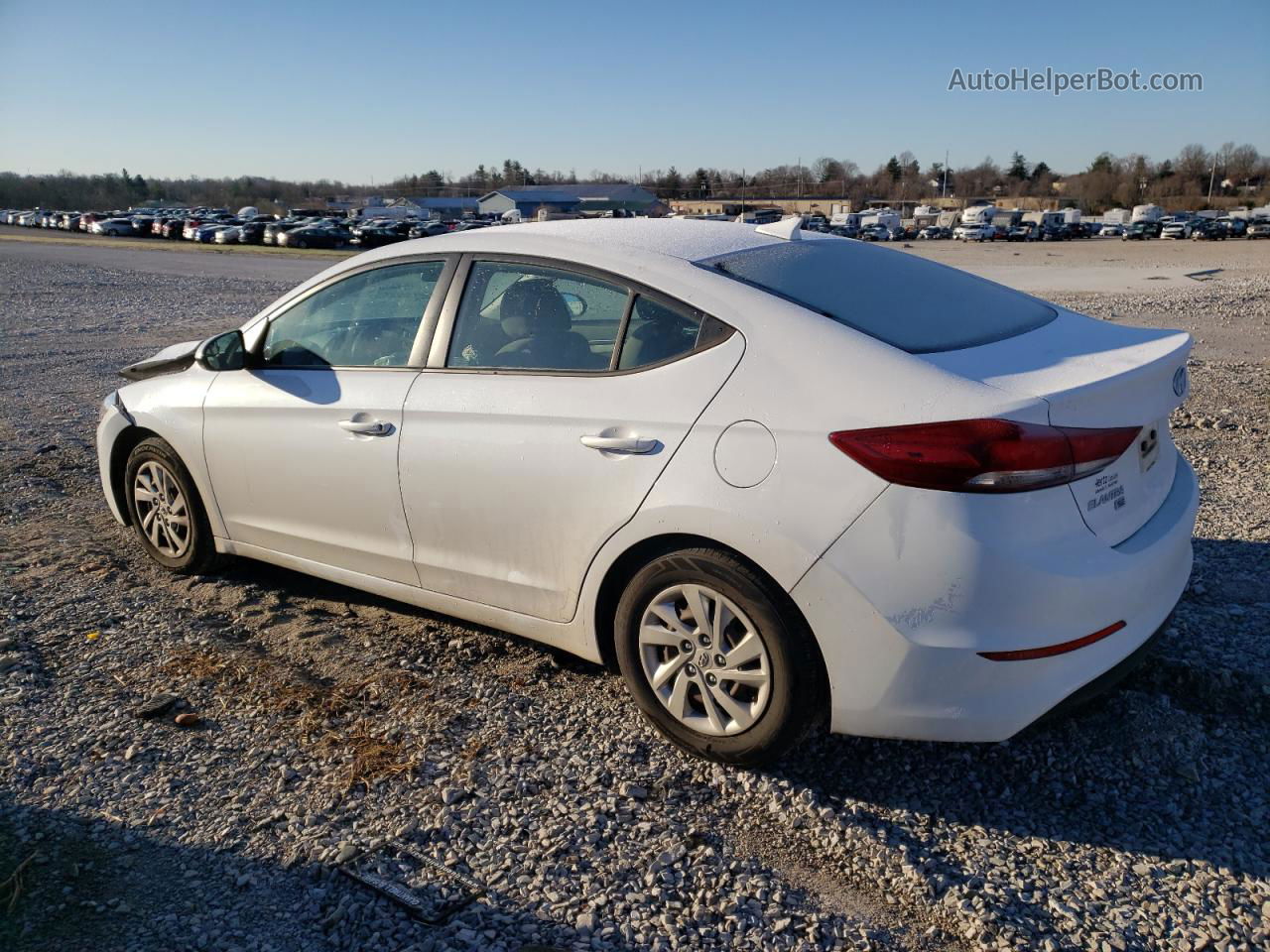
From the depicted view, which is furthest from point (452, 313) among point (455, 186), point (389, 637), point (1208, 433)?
point (455, 186)

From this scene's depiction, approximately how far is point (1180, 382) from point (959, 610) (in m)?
1.31

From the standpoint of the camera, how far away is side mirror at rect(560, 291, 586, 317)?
3639 millimetres

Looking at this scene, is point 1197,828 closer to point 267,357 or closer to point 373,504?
point 373,504

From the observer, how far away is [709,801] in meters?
3.20

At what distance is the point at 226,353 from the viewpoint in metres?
4.65

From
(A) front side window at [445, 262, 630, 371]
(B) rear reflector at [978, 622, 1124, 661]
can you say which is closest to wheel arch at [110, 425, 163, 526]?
(A) front side window at [445, 262, 630, 371]

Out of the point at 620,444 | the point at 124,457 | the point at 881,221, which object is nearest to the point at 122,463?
the point at 124,457

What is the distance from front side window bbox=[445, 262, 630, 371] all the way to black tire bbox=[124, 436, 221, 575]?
182cm

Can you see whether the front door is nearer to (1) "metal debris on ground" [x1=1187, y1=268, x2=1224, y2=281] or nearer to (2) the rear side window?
(2) the rear side window

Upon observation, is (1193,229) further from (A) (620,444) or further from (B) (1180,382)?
(A) (620,444)

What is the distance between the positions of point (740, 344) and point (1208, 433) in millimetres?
5755

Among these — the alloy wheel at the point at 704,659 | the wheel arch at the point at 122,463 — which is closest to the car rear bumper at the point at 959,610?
the alloy wheel at the point at 704,659

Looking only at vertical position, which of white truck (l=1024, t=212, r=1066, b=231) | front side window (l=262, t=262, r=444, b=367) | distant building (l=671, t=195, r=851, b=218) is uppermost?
distant building (l=671, t=195, r=851, b=218)

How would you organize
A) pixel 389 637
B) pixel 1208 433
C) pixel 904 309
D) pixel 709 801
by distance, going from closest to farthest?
pixel 709 801
pixel 904 309
pixel 389 637
pixel 1208 433
